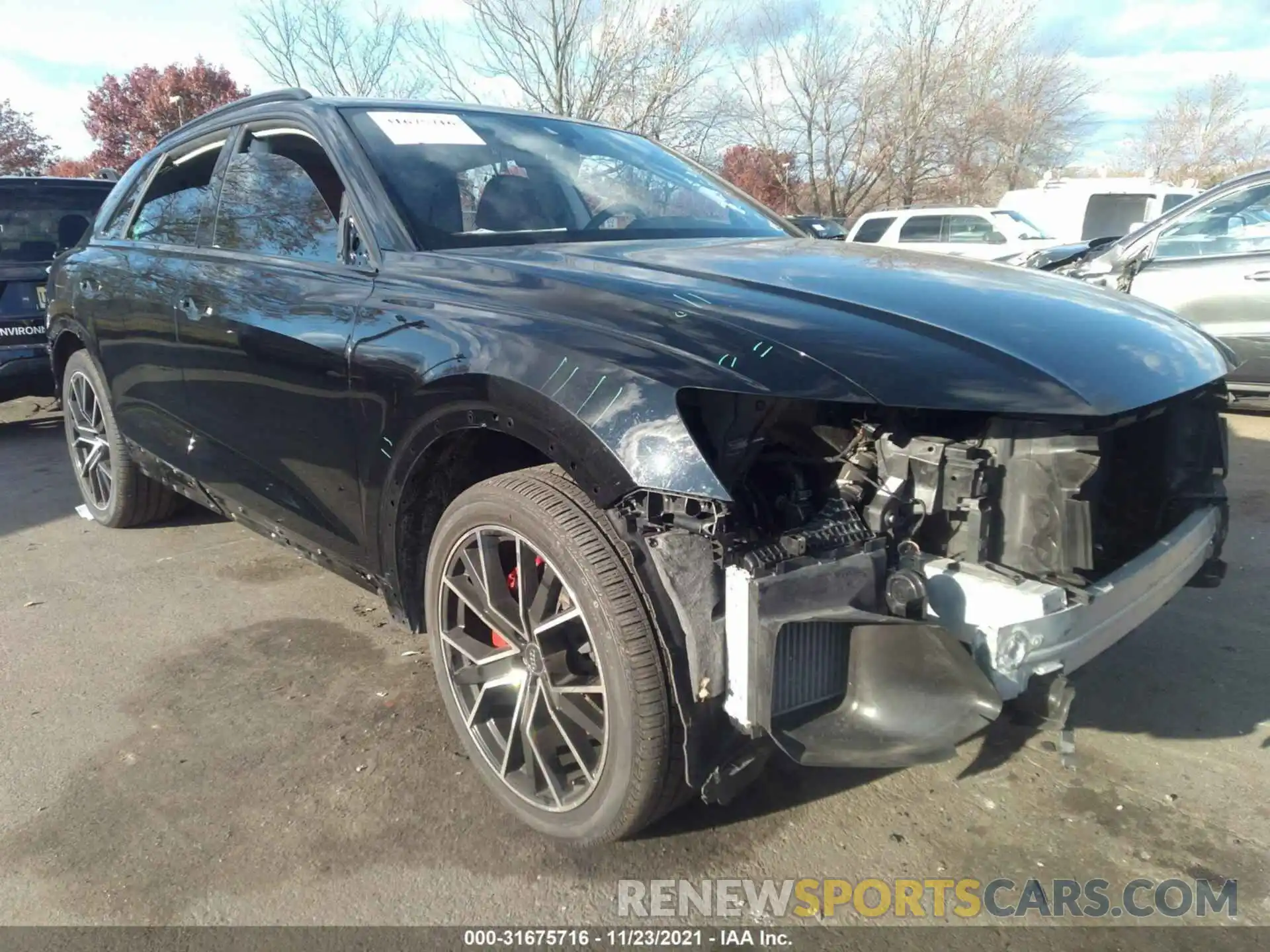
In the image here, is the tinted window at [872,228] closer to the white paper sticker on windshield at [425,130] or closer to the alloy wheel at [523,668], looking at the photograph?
the white paper sticker on windshield at [425,130]

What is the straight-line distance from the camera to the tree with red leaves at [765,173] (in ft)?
76.1

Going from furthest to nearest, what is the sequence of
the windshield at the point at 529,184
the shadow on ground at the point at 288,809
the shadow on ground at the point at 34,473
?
the shadow on ground at the point at 34,473, the windshield at the point at 529,184, the shadow on ground at the point at 288,809

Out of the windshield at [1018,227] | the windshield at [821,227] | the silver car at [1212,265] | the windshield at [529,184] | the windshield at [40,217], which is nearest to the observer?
the windshield at [529,184]

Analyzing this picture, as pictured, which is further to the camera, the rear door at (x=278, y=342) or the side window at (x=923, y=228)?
the side window at (x=923, y=228)

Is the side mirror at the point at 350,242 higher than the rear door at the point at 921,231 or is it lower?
lower

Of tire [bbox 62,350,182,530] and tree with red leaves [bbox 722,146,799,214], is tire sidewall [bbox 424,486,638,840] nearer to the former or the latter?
tire [bbox 62,350,182,530]

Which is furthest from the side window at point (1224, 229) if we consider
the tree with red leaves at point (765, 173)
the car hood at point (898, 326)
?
the tree with red leaves at point (765, 173)

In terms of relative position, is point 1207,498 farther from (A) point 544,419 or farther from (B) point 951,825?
(A) point 544,419

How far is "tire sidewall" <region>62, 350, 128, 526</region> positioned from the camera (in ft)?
14.7

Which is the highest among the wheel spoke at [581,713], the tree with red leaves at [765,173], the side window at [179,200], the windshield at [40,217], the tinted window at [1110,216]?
the tree with red leaves at [765,173]

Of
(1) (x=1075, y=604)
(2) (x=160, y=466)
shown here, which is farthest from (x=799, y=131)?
(1) (x=1075, y=604)

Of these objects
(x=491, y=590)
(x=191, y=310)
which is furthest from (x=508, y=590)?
(x=191, y=310)

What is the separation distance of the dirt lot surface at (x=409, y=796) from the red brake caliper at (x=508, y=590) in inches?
16.6

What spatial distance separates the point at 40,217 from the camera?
23.1ft
